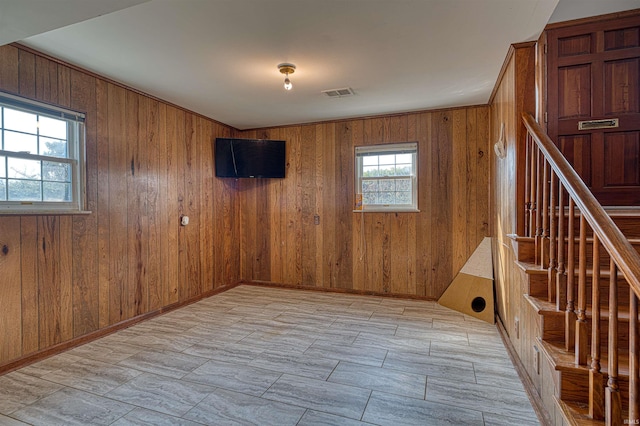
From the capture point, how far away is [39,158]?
2648mm

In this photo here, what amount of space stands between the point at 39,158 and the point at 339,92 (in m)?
2.87

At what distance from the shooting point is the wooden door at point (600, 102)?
2457 millimetres

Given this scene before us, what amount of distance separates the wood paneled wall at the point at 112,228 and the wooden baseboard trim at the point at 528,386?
365 centimetres

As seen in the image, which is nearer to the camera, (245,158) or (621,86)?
(621,86)

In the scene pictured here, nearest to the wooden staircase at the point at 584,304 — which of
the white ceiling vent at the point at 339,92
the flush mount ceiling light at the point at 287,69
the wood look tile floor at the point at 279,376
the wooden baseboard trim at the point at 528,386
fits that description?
the wooden baseboard trim at the point at 528,386

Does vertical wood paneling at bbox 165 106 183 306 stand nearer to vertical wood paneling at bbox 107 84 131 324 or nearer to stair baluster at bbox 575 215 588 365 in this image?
vertical wood paneling at bbox 107 84 131 324

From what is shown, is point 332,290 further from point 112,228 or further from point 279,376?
point 112,228

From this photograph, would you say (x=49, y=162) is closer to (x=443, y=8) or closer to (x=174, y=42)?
(x=174, y=42)

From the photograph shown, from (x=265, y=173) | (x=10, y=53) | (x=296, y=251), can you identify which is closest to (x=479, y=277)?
(x=296, y=251)

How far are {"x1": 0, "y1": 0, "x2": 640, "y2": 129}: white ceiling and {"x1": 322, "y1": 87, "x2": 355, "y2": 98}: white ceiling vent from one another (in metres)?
0.09

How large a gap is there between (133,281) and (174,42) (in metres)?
2.46

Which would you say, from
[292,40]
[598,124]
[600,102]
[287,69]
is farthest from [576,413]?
[287,69]

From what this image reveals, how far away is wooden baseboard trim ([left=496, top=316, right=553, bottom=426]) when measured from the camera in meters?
1.80

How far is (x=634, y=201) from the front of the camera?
251cm
